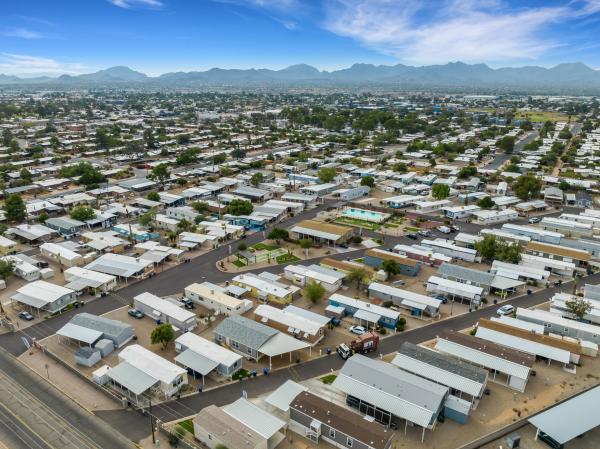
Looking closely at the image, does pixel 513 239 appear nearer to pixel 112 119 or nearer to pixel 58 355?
pixel 58 355

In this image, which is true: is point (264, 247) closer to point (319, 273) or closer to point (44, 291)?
point (319, 273)

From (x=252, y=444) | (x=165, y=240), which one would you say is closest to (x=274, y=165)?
(x=165, y=240)

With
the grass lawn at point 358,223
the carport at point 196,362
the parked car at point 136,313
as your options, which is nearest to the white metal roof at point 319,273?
the parked car at point 136,313

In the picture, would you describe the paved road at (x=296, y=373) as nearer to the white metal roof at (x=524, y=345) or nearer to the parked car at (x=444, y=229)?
the white metal roof at (x=524, y=345)

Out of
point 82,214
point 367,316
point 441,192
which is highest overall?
point 441,192

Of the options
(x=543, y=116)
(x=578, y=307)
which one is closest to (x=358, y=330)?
(x=578, y=307)

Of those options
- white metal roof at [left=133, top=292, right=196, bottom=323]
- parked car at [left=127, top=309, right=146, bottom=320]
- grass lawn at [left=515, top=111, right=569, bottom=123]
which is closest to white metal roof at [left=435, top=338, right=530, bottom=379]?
white metal roof at [left=133, top=292, right=196, bottom=323]
